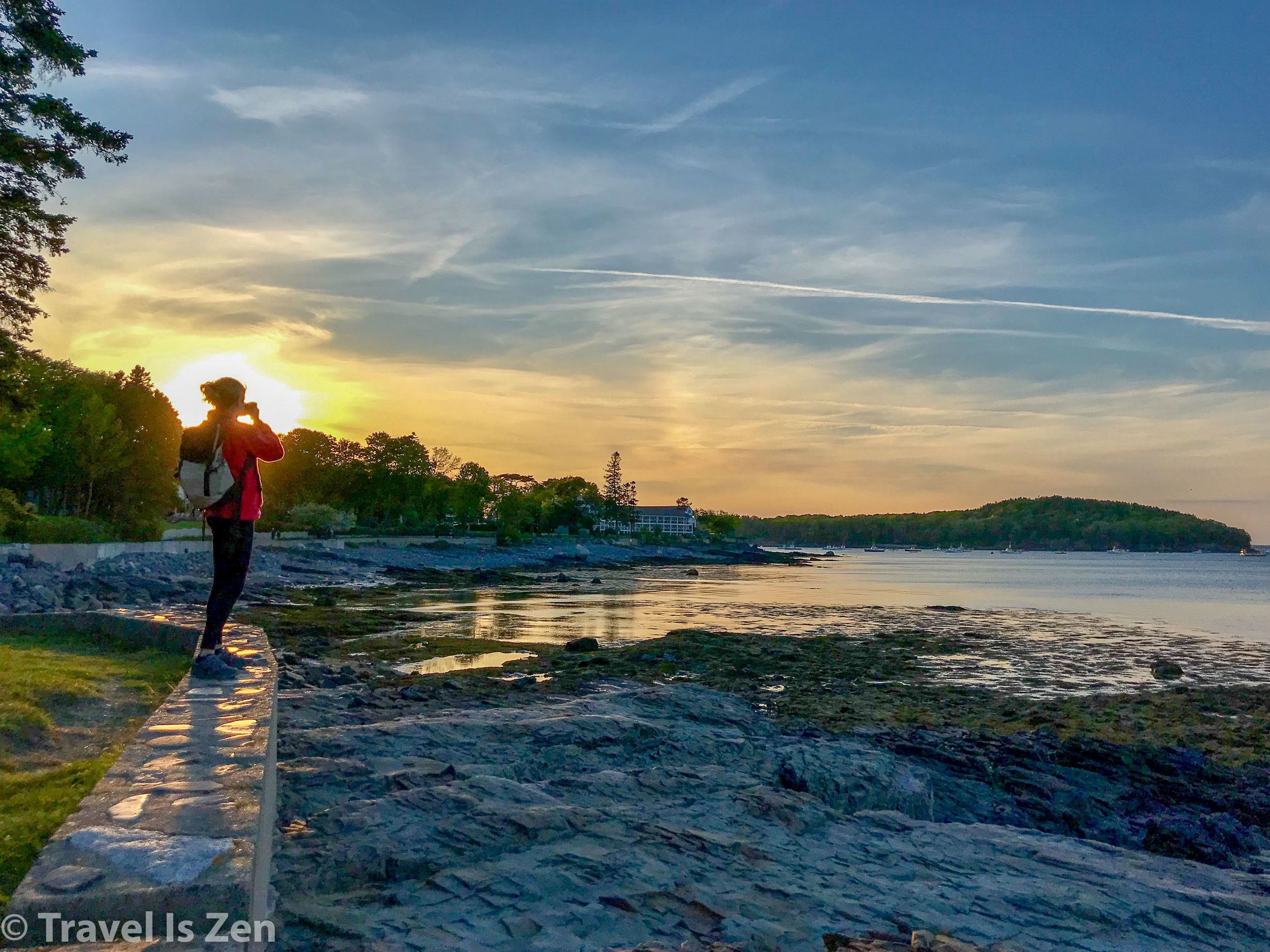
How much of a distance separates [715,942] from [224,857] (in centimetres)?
245

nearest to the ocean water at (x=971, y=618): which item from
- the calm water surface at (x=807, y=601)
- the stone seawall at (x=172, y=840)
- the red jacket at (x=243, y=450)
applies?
the calm water surface at (x=807, y=601)

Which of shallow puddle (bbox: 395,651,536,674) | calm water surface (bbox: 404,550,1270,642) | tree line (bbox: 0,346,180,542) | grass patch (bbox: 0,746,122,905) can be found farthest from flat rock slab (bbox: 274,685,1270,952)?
tree line (bbox: 0,346,180,542)

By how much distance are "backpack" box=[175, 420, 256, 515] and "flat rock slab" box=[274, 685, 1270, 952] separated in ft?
6.97

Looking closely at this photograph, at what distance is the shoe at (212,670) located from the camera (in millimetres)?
6547

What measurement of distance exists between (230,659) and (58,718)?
135 cm

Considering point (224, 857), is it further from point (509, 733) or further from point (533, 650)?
point (533, 650)

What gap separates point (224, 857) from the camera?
2.97 meters

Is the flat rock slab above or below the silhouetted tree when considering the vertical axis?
below

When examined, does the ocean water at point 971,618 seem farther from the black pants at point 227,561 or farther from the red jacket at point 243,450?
the red jacket at point 243,450

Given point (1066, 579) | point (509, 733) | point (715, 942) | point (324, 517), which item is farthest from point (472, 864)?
point (1066, 579)

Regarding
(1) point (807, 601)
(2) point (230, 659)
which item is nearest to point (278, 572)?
(1) point (807, 601)

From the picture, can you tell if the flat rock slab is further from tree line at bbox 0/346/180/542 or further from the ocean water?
tree line at bbox 0/346/180/542

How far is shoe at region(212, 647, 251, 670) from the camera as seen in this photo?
679cm

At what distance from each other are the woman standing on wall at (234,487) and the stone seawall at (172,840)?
4.42 feet
